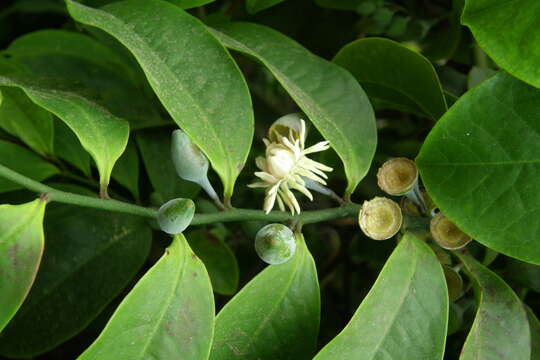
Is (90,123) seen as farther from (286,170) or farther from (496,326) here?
(496,326)

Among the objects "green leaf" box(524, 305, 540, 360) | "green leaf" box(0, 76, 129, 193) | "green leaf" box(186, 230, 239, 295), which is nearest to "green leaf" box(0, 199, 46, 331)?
"green leaf" box(0, 76, 129, 193)

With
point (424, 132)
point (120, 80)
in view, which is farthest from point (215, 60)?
point (424, 132)

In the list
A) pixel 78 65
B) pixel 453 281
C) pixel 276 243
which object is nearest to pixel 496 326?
pixel 453 281

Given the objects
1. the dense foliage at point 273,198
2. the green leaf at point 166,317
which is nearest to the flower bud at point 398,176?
the dense foliage at point 273,198

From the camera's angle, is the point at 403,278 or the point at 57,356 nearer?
the point at 403,278

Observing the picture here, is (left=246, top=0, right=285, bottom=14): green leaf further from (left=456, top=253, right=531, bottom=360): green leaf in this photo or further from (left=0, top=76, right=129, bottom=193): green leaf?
(left=456, top=253, right=531, bottom=360): green leaf

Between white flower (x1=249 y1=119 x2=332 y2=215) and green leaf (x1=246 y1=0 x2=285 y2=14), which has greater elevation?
green leaf (x1=246 y1=0 x2=285 y2=14)

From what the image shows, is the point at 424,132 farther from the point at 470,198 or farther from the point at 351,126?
the point at 470,198
